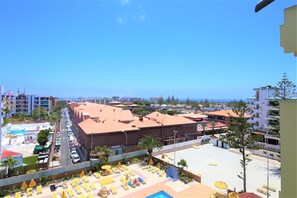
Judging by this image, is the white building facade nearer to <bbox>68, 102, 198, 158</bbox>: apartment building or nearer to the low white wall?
the low white wall

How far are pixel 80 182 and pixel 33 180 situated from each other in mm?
4554

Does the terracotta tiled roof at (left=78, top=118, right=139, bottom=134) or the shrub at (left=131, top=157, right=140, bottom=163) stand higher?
the terracotta tiled roof at (left=78, top=118, right=139, bottom=134)

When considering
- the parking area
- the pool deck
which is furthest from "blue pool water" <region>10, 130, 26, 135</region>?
the parking area

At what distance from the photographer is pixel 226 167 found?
24.6 meters

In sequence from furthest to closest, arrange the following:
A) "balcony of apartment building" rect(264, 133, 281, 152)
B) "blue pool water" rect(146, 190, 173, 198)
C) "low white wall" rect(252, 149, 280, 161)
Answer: "balcony of apartment building" rect(264, 133, 281, 152)
"low white wall" rect(252, 149, 280, 161)
"blue pool water" rect(146, 190, 173, 198)

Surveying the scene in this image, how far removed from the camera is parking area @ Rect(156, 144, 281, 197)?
20234mm

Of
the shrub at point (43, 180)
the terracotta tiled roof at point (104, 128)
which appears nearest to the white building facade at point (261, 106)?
the terracotta tiled roof at point (104, 128)

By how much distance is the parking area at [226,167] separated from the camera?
20.2m

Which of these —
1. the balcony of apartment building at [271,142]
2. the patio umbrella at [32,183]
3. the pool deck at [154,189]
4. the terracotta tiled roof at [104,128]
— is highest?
the terracotta tiled roof at [104,128]

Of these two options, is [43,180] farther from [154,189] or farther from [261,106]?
[261,106]

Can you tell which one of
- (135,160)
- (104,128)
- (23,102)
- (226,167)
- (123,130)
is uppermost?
(23,102)

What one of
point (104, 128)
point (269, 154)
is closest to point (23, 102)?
point (104, 128)

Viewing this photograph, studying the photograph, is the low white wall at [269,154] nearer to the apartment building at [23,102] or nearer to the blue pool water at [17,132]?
the blue pool water at [17,132]

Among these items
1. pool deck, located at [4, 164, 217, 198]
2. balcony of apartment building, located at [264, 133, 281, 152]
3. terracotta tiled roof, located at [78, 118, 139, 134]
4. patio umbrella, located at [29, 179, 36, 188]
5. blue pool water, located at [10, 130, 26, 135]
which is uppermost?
terracotta tiled roof, located at [78, 118, 139, 134]
